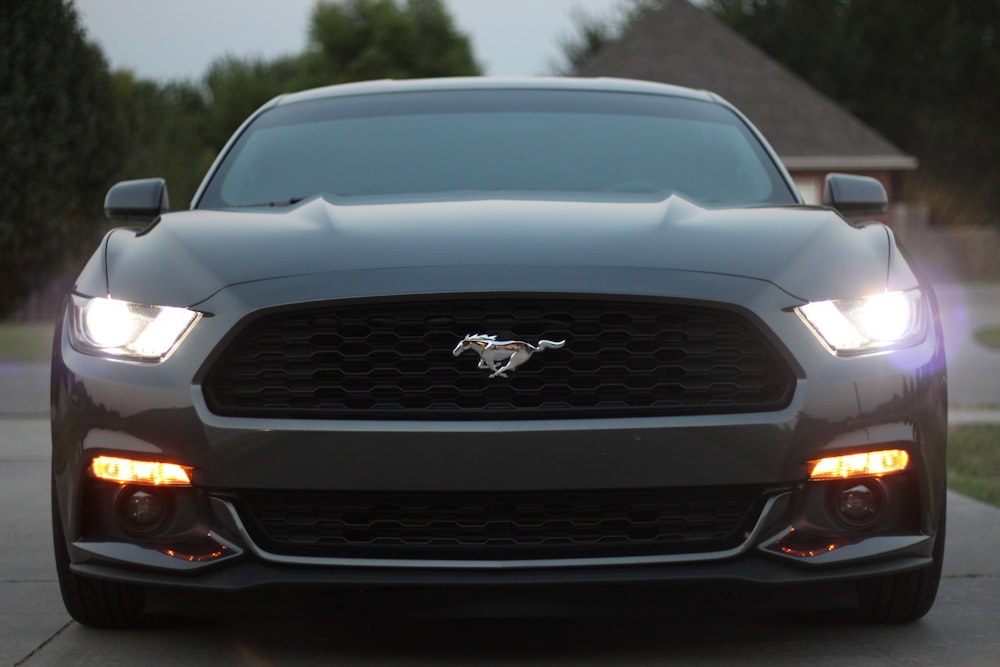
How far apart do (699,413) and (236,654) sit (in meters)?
1.28

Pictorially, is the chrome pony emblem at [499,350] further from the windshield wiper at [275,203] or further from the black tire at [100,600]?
the windshield wiper at [275,203]

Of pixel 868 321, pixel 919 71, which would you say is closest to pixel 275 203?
pixel 868 321

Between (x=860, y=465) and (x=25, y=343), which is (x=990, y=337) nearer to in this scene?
(x=25, y=343)

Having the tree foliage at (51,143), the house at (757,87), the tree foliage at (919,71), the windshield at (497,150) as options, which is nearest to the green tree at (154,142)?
the tree foliage at (51,143)

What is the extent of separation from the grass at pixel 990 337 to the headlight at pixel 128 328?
1398 centimetres

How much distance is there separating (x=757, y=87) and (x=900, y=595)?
1452 inches

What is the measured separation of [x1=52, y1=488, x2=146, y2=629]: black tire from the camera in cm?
399

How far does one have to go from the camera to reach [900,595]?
404cm

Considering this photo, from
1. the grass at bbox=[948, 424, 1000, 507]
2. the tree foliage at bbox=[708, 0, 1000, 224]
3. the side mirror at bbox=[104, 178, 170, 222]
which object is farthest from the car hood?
the tree foliage at bbox=[708, 0, 1000, 224]

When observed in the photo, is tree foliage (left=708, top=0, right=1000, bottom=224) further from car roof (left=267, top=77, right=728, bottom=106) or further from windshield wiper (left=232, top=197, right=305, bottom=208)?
windshield wiper (left=232, top=197, right=305, bottom=208)

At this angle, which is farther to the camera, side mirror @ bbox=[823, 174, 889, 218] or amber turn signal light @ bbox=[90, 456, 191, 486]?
side mirror @ bbox=[823, 174, 889, 218]

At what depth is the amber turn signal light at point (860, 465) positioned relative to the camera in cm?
359

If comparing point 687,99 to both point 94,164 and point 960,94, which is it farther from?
point 960,94

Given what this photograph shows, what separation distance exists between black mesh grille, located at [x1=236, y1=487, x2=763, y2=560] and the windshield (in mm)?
1265
